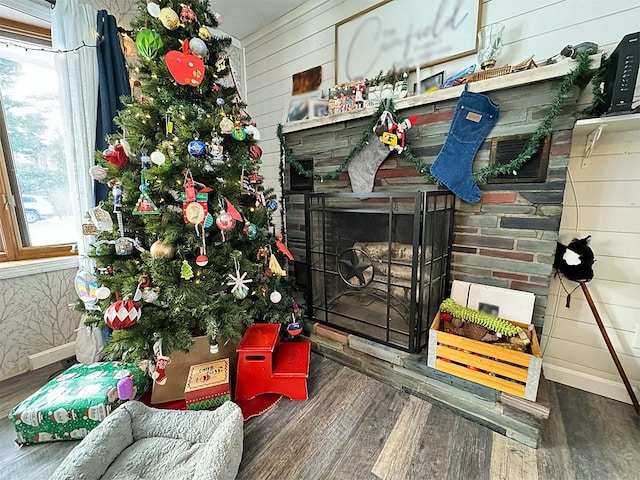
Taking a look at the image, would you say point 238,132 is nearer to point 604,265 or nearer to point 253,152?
point 253,152

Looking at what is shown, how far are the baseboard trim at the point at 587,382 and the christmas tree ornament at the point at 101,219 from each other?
251 centimetres

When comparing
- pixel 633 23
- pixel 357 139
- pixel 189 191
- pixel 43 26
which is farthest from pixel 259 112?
pixel 633 23

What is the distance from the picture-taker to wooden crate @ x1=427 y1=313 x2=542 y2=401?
114cm

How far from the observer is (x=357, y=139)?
1.82m

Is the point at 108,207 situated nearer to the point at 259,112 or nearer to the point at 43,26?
the point at 43,26

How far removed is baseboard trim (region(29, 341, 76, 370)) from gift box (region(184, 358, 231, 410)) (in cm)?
116

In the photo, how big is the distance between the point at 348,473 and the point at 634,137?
1922 mm

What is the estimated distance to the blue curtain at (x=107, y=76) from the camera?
1680 millimetres

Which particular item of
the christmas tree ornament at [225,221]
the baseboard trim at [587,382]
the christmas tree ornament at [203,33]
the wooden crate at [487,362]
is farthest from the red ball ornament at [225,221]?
the baseboard trim at [587,382]

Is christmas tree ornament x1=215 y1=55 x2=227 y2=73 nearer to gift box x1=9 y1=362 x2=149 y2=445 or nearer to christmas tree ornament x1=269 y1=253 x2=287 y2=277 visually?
christmas tree ornament x1=269 y1=253 x2=287 y2=277

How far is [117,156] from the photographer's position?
4.15ft

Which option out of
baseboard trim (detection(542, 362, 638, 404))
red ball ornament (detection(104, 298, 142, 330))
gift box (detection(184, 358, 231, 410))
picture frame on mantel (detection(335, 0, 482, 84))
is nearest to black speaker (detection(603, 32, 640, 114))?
picture frame on mantel (detection(335, 0, 482, 84))

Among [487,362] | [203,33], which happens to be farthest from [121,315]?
[487,362]

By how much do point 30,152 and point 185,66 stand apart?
54.8 inches
